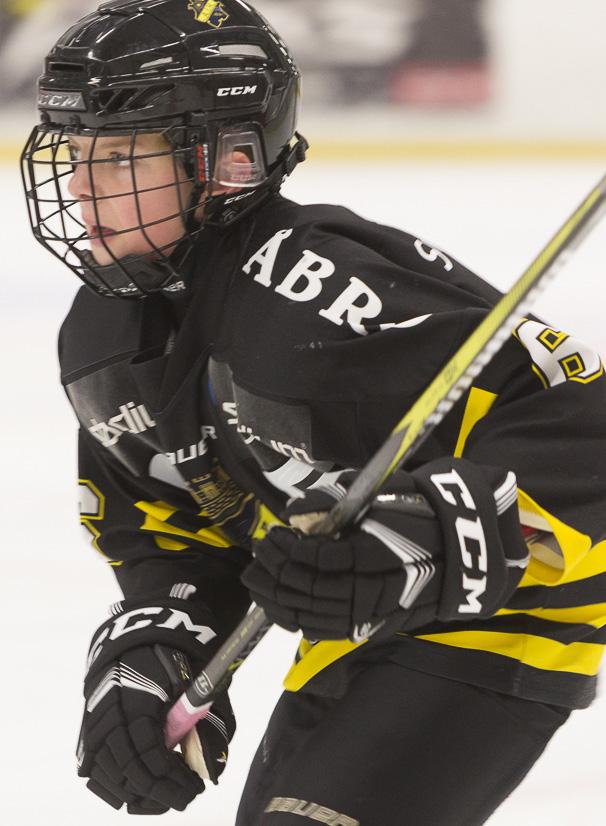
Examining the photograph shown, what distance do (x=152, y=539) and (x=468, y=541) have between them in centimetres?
79

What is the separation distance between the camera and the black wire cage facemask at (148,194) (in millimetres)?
1737

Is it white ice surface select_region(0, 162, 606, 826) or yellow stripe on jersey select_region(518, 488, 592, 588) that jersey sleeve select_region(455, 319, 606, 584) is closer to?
yellow stripe on jersey select_region(518, 488, 592, 588)

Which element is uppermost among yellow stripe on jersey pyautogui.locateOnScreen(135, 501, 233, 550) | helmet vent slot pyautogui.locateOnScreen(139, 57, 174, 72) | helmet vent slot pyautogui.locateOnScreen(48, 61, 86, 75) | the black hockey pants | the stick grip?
helmet vent slot pyautogui.locateOnScreen(139, 57, 174, 72)

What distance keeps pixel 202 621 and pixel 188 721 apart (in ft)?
0.57

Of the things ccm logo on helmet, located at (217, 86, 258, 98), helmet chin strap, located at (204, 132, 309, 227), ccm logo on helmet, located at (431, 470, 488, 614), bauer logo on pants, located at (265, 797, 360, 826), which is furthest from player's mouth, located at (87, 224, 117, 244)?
bauer logo on pants, located at (265, 797, 360, 826)

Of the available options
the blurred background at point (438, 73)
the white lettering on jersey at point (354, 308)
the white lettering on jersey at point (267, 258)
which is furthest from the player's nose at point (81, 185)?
the blurred background at point (438, 73)

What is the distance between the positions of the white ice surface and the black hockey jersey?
0.73 feet

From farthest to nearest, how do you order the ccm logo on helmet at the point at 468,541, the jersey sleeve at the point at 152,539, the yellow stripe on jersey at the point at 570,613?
the jersey sleeve at the point at 152,539, the yellow stripe on jersey at the point at 570,613, the ccm logo on helmet at the point at 468,541

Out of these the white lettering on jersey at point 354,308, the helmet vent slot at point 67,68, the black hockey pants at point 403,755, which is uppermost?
the helmet vent slot at point 67,68

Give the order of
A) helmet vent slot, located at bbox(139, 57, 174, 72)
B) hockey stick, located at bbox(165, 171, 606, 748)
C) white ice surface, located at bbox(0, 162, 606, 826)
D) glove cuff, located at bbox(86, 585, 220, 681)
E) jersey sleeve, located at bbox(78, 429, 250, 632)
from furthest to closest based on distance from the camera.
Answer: white ice surface, located at bbox(0, 162, 606, 826)
jersey sleeve, located at bbox(78, 429, 250, 632)
glove cuff, located at bbox(86, 585, 220, 681)
helmet vent slot, located at bbox(139, 57, 174, 72)
hockey stick, located at bbox(165, 171, 606, 748)

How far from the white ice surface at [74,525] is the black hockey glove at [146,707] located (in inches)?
12.4

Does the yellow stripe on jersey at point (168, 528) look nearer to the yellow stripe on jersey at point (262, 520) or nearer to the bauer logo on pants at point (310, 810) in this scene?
the yellow stripe on jersey at point (262, 520)

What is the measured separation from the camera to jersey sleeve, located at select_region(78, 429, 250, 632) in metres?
1.97

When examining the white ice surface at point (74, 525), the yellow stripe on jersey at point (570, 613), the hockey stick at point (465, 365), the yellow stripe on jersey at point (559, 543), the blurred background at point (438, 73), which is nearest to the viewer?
the hockey stick at point (465, 365)
